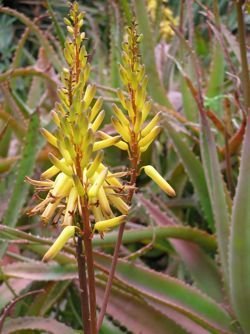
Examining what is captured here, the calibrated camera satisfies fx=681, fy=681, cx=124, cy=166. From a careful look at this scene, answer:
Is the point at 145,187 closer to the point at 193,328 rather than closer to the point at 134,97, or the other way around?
the point at 193,328

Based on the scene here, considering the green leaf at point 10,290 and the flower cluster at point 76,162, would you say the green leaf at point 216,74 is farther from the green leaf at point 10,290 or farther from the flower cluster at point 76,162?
the flower cluster at point 76,162

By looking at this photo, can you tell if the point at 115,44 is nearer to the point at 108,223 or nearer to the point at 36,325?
the point at 36,325

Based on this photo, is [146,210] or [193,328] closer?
[193,328]

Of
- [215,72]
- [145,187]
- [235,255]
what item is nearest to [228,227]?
[235,255]

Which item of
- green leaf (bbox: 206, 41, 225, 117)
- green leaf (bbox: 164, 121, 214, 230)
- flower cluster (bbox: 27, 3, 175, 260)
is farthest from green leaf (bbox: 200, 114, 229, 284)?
green leaf (bbox: 206, 41, 225, 117)

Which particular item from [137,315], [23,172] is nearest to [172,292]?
[137,315]

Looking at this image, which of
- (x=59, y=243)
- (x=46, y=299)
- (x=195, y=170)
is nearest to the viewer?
(x=59, y=243)
